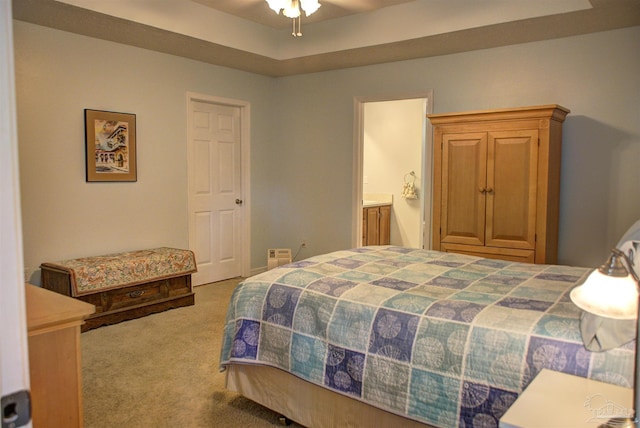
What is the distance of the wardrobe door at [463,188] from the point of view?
3994mm

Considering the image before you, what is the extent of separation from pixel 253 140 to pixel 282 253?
139 cm

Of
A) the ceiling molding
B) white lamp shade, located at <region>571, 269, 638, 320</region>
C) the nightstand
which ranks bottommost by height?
the nightstand

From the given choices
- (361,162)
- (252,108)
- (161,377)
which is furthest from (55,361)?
(252,108)

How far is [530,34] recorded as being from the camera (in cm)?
406

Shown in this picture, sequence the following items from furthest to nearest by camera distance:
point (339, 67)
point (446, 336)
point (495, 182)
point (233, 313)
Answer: point (339, 67) → point (495, 182) → point (233, 313) → point (446, 336)

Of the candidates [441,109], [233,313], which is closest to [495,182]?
[441,109]

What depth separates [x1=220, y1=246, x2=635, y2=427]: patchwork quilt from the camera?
177cm

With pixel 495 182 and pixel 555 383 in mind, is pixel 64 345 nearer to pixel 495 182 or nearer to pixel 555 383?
pixel 555 383

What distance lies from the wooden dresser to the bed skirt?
3.42 ft

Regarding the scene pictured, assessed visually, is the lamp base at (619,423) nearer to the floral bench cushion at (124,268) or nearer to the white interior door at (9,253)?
the white interior door at (9,253)

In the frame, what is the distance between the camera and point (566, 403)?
1.40m

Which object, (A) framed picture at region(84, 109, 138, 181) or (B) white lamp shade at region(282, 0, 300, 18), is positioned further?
(A) framed picture at region(84, 109, 138, 181)

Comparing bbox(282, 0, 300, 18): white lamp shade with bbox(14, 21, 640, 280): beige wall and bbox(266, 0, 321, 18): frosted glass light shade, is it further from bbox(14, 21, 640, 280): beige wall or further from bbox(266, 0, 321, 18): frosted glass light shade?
bbox(14, 21, 640, 280): beige wall

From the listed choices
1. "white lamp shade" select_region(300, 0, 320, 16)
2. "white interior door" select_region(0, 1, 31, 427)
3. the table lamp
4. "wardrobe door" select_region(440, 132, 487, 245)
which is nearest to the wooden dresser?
"white interior door" select_region(0, 1, 31, 427)
